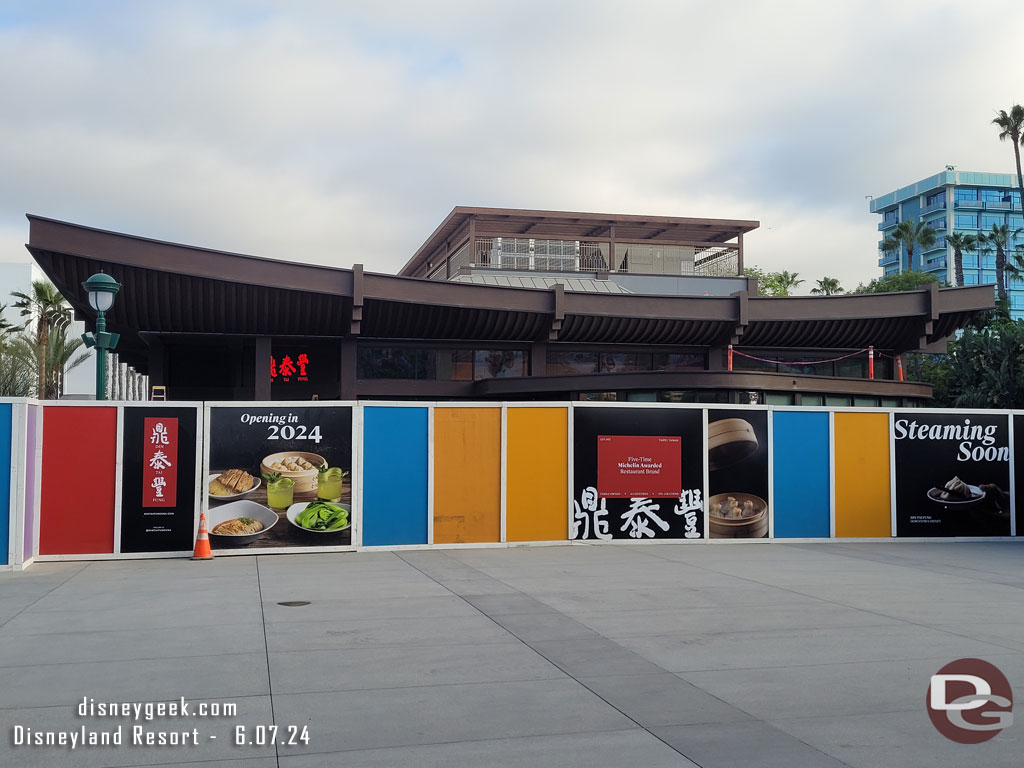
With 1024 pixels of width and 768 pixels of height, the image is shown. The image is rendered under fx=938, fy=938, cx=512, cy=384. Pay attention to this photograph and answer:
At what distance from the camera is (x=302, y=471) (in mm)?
15555

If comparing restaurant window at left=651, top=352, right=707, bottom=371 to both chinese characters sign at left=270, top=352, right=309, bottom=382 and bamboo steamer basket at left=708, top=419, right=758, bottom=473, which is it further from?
bamboo steamer basket at left=708, top=419, right=758, bottom=473

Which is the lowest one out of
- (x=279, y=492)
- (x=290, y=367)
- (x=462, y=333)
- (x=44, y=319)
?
(x=279, y=492)

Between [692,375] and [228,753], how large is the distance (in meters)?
24.2

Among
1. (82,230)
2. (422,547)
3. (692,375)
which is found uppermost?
(82,230)

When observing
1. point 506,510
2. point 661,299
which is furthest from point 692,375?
point 506,510

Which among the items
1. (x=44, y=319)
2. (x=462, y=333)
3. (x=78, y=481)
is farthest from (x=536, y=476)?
(x=44, y=319)

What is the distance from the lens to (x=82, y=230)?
28.2 m

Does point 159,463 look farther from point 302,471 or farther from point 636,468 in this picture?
point 636,468

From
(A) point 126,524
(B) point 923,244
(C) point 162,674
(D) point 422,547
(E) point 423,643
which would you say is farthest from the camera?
(B) point 923,244

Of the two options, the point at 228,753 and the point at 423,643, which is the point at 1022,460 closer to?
the point at 423,643

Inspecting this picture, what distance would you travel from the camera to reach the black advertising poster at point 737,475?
17.6 meters

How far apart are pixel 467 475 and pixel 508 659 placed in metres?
8.60

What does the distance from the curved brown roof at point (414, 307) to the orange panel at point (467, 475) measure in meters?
14.6

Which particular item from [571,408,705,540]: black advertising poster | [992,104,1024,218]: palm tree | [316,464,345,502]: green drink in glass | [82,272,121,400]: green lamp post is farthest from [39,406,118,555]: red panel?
[992,104,1024,218]: palm tree
